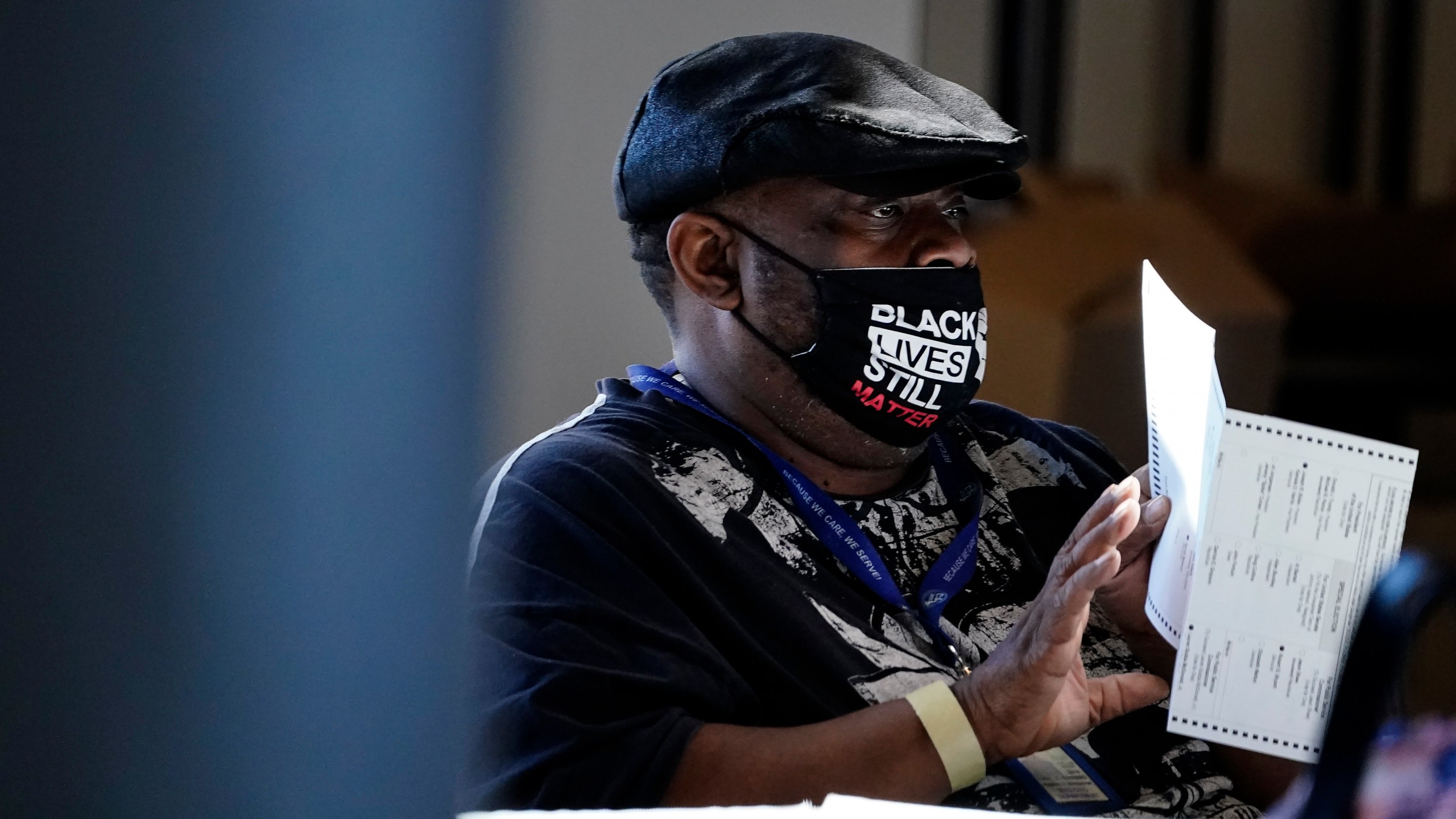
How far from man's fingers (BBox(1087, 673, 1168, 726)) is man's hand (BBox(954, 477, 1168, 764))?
0.36 ft

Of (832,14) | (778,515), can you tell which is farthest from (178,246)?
(832,14)

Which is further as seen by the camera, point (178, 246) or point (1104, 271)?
point (1104, 271)

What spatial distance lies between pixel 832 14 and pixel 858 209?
4.54 feet

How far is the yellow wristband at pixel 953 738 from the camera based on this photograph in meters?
1.36

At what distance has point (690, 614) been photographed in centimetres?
147

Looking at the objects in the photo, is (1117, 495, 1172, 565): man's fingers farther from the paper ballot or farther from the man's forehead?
the man's forehead

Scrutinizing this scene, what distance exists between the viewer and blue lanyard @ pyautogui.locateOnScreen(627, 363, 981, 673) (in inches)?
61.6

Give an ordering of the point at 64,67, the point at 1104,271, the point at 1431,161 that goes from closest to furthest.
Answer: the point at 64,67 → the point at 1104,271 → the point at 1431,161

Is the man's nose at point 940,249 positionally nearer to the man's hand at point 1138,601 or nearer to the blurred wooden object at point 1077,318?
the man's hand at point 1138,601

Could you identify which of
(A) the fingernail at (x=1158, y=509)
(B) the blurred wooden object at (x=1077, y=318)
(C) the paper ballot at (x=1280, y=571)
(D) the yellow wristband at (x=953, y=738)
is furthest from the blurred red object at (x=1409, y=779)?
(B) the blurred wooden object at (x=1077, y=318)

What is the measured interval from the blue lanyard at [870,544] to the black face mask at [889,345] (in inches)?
4.1

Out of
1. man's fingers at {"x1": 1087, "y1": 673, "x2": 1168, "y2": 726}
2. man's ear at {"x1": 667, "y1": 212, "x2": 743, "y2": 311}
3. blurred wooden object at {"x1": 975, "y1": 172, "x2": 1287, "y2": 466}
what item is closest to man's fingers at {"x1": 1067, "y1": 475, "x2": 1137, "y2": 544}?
man's fingers at {"x1": 1087, "y1": 673, "x2": 1168, "y2": 726}

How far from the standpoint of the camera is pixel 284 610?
30 centimetres

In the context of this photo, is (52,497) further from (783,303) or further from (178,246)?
(783,303)
